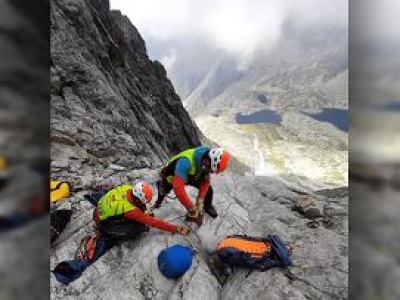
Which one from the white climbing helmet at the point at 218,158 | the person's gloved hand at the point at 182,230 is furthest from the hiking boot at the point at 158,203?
the white climbing helmet at the point at 218,158

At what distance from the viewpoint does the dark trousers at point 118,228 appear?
22.0 ft

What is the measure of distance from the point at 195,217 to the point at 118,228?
1.29 meters

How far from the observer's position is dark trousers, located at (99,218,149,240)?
6695mm

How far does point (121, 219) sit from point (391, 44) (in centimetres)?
547

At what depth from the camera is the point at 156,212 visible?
8102 millimetres

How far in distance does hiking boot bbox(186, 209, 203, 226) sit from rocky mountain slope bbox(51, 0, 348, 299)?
13cm

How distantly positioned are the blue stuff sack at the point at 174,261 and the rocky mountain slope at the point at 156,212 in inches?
3.9

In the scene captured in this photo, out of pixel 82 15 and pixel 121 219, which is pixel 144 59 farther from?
pixel 121 219

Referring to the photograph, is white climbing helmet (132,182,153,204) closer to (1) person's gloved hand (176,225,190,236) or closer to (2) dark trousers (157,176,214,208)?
→ (1) person's gloved hand (176,225,190,236)

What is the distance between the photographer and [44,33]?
1.90m

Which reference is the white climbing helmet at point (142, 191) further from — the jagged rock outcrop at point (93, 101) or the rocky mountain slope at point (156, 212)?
the jagged rock outcrop at point (93, 101)

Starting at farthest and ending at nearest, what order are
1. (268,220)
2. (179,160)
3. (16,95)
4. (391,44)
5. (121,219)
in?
(268,220), (179,160), (121,219), (16,95), (391,44)

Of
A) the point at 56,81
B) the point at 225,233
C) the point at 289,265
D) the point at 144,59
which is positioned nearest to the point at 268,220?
the point at 225,233

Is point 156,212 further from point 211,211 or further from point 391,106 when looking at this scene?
point 391,106
